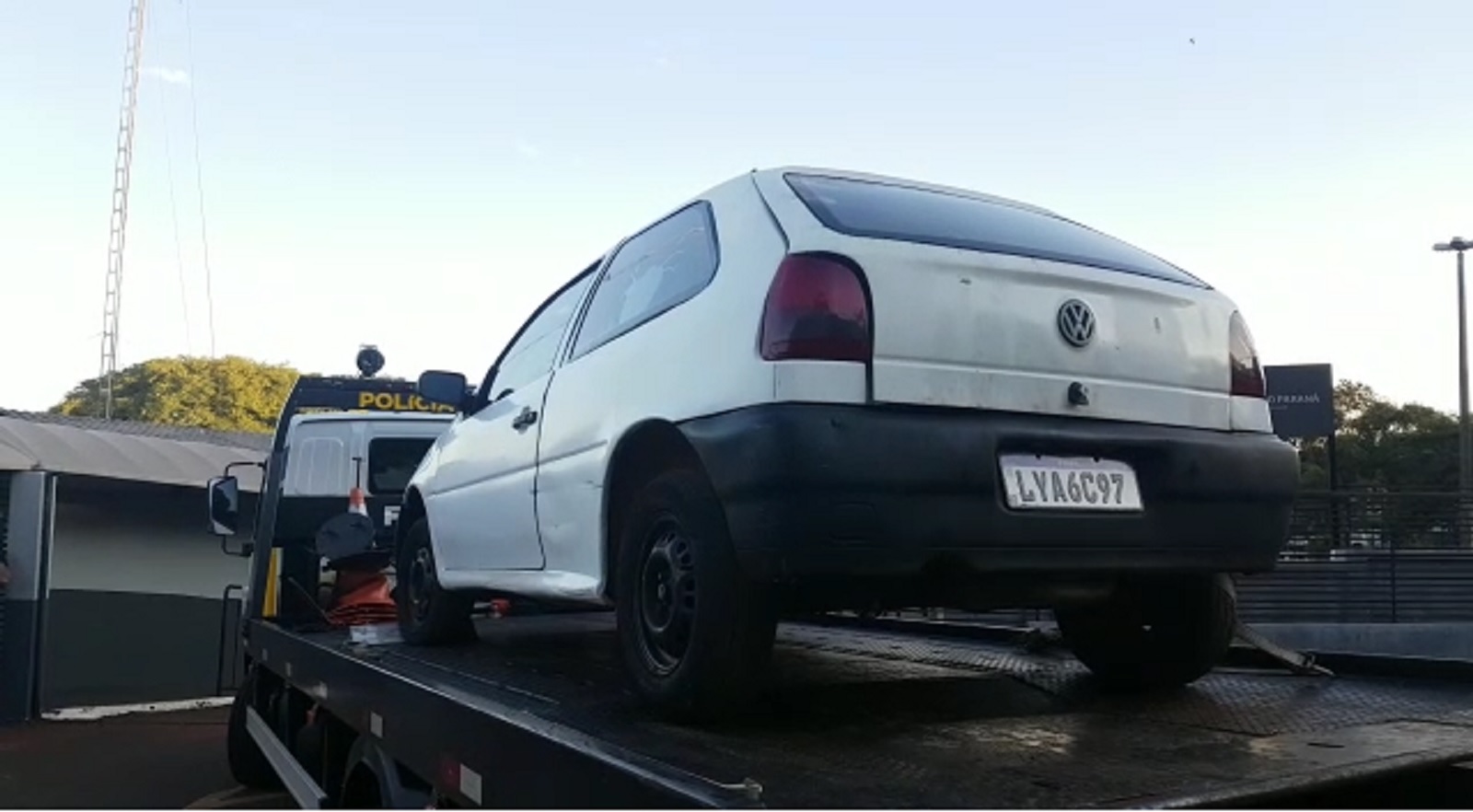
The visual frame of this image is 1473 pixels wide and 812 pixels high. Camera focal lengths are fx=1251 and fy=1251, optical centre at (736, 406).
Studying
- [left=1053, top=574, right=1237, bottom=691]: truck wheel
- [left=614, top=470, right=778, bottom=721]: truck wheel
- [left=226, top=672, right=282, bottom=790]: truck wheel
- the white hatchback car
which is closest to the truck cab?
[left=226, top=672, right=282, bottom=790]: truck wheel

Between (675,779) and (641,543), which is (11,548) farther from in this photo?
(675,779)

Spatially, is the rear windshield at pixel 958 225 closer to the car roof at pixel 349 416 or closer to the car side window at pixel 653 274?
the car side window at pixel 653 274

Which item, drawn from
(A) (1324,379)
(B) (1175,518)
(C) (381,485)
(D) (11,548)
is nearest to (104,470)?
(D) (11,548)

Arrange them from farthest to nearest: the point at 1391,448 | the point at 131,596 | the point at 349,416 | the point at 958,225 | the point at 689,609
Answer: the point at 1391,448
the point at 131,596
the point at 349,416
the point at 958,225
the point at 689,609

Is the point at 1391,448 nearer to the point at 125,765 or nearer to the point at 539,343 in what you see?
the point at 125,765

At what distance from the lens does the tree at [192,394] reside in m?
44.2

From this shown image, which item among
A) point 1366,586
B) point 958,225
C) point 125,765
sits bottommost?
Result: point 125,765

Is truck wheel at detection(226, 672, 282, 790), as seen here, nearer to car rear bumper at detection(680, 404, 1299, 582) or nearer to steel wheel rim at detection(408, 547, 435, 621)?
steel wheel rim at detection(408, 547, 435, 621)

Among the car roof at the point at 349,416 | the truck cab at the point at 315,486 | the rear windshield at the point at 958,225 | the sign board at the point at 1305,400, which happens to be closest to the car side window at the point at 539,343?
the rear windshield at the point at 958,225

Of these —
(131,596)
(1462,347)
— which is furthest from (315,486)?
(1462,347)

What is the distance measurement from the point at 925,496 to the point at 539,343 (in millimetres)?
2223

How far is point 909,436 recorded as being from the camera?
2588mm

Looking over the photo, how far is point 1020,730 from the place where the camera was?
273 cm

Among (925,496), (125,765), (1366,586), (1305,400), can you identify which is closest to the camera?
(925,496)
